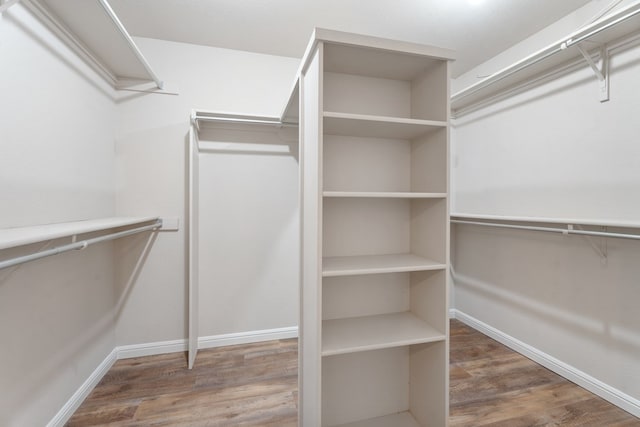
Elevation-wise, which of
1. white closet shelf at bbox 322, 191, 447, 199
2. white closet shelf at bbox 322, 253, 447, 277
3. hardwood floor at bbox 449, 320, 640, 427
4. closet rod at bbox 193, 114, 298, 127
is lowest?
hardwood floor at bbox 449, 320, 640, 427

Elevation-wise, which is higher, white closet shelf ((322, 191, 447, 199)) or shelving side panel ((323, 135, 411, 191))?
shelving side panel ((323, 135, 411, 191))

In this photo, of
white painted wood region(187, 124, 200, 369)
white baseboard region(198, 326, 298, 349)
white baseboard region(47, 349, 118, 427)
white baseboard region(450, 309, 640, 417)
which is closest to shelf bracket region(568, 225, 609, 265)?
white baseboard region(450, 309, 640, 417)

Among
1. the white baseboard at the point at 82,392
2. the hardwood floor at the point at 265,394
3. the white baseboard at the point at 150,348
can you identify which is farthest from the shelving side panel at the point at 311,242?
the white baseboard at the point at 150,348

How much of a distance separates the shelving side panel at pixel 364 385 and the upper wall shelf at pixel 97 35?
2247 mm

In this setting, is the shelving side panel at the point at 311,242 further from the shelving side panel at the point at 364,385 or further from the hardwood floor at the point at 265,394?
the hardwood floor at the point at 265,394

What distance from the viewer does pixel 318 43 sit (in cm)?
121

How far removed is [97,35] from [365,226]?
2.01 m

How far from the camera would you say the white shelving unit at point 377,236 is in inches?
52.1

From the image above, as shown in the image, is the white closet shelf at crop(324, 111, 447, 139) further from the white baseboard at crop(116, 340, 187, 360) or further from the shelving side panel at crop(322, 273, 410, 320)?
the white baseboard at crop(116, 340, 187, 360)

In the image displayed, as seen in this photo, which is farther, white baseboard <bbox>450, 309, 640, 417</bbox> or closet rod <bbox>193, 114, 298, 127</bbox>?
closet rod <bbox>193, 114, 298, 127</bbox>

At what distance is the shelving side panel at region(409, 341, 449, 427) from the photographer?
4.53ft

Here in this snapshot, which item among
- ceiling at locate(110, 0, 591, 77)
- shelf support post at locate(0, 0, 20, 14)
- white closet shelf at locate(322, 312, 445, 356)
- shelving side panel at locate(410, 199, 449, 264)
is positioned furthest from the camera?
ceiling at locate(110, 0, 591, 77)

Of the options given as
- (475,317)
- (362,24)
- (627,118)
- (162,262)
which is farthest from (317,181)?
(475,317)

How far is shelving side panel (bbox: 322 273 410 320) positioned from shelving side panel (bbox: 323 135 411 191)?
0.50 meters
